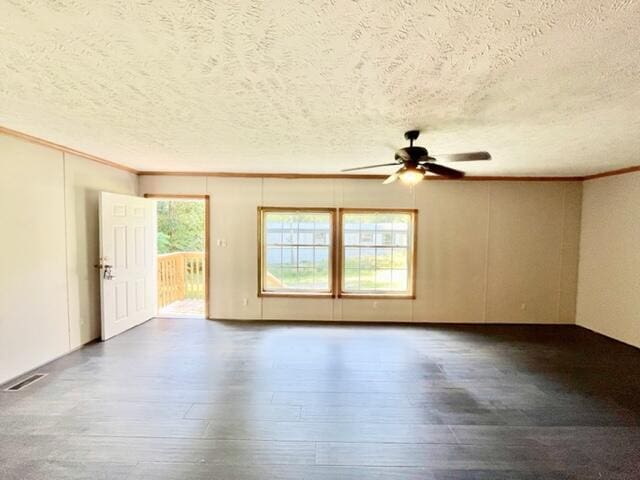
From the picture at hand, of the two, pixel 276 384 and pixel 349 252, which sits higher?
pixel 349 252

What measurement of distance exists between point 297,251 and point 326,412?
3.04m

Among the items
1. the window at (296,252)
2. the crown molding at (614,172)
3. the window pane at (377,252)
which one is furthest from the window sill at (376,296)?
the crown molding at (614,172)

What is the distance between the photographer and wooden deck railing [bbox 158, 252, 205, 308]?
6.50m

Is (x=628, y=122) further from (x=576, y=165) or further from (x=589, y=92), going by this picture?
(x=576, y=165)

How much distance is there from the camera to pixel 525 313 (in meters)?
5.38

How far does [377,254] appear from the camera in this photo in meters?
5.43

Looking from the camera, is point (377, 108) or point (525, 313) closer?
point (377, 108)

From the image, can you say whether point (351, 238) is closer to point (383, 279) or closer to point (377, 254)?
point (377, 254)

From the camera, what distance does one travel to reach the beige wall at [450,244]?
5297 mm

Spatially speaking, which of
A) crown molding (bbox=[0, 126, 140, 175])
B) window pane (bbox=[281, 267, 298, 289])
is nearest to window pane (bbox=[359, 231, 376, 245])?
window pane (bbox=[281, 267, 298, 289])

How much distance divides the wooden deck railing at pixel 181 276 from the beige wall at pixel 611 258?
7054mm

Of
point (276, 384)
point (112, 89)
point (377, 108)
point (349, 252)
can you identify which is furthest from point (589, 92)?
point (349, 252)

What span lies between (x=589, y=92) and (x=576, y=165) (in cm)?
285

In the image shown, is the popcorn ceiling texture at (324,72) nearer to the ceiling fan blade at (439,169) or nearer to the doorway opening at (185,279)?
the ceiling fan blade at (439,169)
